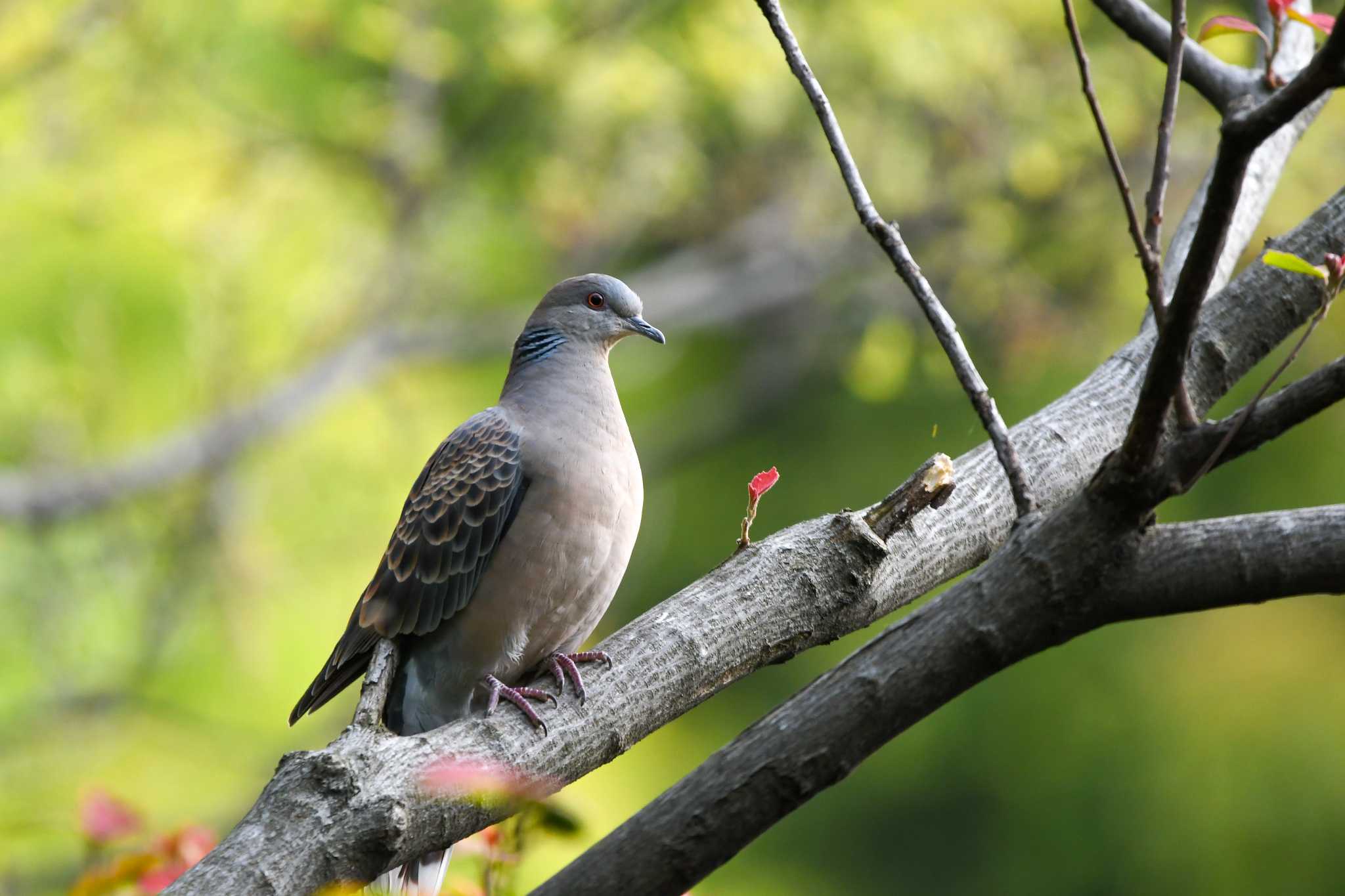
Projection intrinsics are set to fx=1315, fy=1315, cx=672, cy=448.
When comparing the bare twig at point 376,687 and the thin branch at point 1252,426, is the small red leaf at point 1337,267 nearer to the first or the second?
the thin branch at point 1252,426

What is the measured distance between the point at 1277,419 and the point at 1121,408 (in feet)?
2.94

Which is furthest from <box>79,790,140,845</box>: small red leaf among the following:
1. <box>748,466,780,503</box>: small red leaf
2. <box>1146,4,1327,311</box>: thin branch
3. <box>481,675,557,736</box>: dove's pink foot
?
<box>1146,4,1327,311</box>: thin branch

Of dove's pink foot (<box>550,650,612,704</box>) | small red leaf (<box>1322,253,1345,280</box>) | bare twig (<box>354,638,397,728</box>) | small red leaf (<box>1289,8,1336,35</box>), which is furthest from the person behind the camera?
dove's pink foot (<box>550,650,612,704</box>)

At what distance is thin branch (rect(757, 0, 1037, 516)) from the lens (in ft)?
5.15

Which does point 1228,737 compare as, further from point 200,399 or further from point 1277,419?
point 1277,419

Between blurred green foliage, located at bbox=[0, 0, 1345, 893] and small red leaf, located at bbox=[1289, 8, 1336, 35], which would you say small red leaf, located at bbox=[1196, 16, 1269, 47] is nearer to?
small red leaf, located at bbox=[1289, 8, 1336, 35]

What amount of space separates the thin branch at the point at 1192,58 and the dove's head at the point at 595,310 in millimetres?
1185

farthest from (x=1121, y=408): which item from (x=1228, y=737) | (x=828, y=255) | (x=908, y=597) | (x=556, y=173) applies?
(x=1228, y=737)

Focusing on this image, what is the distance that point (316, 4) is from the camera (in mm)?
5973

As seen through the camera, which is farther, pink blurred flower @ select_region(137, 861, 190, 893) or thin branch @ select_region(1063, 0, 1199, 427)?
pink blurred flower @ select_region(137, 861, 190, 893)

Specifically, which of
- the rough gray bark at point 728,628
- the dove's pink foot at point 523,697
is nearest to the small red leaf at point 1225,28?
the rough gray bark at point 728,628

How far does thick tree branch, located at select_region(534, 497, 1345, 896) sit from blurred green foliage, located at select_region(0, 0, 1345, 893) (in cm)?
416

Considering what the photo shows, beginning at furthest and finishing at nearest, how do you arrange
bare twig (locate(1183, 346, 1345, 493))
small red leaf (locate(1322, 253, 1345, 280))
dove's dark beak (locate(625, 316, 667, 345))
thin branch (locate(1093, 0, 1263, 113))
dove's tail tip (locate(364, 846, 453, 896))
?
dove's dark beak (locate(625, 316, 667, 345)) < dove's tail tip (locate(364, 846, 453, 896)) < thin branch (locate(1093, 0, 1263, 113)) < small red leaf (locate(1322, 253, 1345, 280)) < bare twig (locate(1183, 346, 1345, 493))

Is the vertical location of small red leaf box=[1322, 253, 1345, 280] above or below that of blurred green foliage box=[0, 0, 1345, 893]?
below
